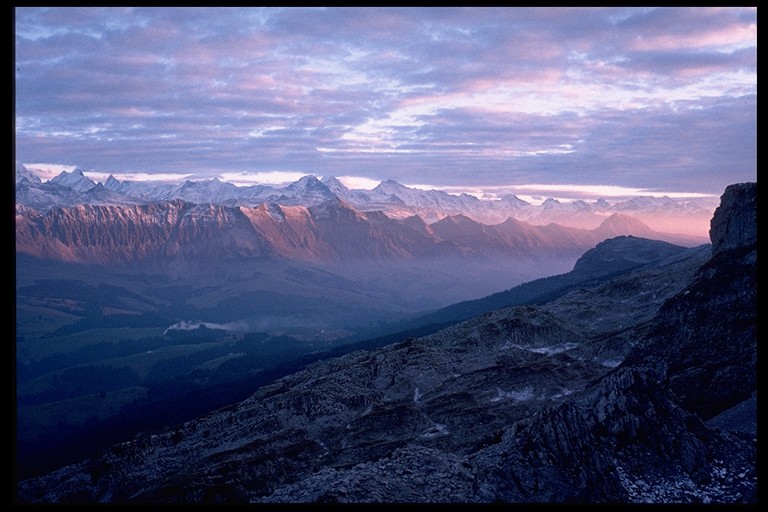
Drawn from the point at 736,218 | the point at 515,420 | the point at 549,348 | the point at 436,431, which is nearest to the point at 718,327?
the point at 736,218

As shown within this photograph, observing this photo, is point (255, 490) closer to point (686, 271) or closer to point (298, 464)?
point (298, 464)

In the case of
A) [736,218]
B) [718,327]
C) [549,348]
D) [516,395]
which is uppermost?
[736,218]

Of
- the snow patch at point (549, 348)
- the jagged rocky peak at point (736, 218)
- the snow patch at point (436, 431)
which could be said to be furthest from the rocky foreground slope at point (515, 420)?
the snow patch at point (549, 348)

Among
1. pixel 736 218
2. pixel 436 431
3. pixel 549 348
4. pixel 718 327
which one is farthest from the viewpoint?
pixel 549 348

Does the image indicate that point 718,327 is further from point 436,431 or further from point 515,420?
point 436,431

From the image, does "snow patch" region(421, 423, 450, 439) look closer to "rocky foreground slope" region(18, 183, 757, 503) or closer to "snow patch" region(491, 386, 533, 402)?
"rocky foreground slope" region(18, 183, 757, 503)

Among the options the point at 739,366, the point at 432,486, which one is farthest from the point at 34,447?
the point at 739,366
